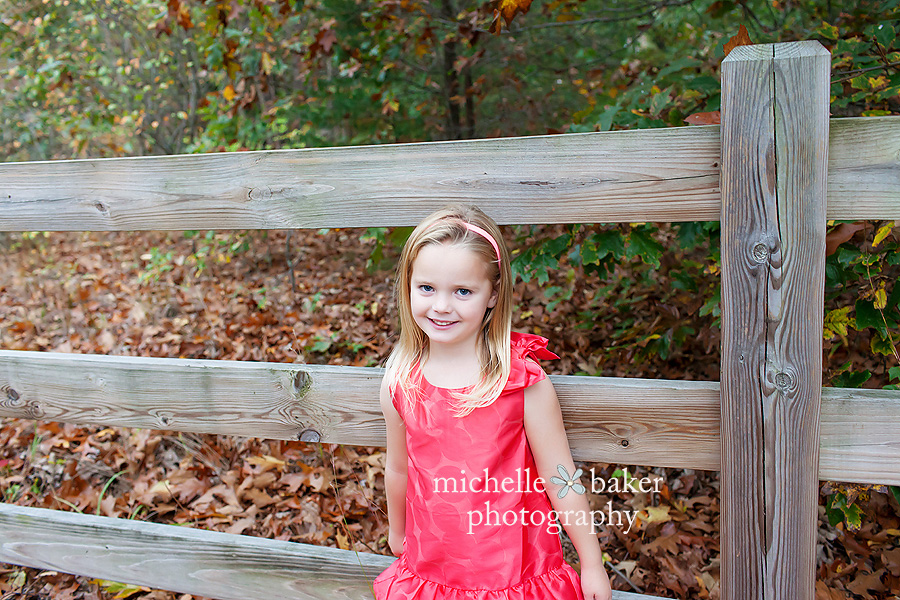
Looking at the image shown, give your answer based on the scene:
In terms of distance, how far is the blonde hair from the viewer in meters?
1.54

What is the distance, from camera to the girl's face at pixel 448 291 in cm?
153

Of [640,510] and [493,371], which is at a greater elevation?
[493,371]

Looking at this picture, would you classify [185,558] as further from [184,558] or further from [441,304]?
[441,304]

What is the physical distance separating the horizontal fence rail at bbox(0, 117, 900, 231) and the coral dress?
0.42 m

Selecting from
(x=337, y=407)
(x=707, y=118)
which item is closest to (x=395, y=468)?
(x=337, y=407)

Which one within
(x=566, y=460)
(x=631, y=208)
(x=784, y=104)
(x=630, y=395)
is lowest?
(x=566, y=460)

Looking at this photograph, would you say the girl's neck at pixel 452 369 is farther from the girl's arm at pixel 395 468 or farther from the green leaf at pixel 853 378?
the green leaf at pixel 853 378

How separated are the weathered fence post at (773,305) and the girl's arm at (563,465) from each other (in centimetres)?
34

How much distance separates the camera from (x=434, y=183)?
1645 millimetres

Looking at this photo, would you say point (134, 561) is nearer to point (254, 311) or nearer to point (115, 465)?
point (115, 465)

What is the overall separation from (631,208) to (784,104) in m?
0.38

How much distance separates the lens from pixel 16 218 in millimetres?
2084

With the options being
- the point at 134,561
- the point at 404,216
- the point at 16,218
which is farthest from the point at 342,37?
the point at 134,561

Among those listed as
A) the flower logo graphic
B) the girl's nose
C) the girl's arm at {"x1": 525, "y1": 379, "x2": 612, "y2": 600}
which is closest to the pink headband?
the girl's nose
